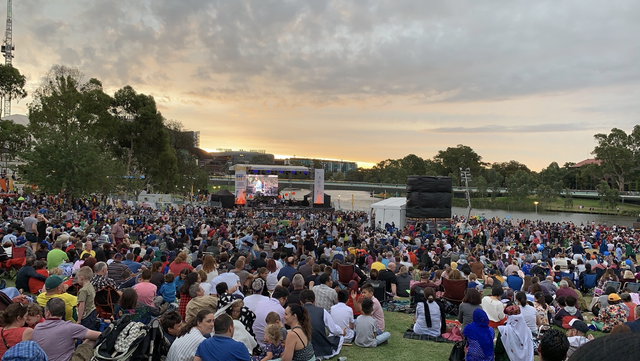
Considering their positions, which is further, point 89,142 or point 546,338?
point 89,142

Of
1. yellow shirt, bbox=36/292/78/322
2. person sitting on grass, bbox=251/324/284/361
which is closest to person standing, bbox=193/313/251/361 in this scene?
person sitting on grass, bbox=251/324/284/361

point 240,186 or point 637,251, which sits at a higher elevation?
point 240,186

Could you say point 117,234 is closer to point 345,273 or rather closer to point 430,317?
point 345,273

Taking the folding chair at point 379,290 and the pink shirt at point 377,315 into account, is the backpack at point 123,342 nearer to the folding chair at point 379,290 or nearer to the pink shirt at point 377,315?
the pink shirt at point 377,315

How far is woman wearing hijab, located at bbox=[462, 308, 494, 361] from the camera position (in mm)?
4715

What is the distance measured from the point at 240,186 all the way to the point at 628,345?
39.6 metres

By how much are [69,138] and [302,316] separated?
2649 centimetres

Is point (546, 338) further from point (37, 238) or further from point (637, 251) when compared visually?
point (637, 251)

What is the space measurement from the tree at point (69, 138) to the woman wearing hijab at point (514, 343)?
25607 millimetres

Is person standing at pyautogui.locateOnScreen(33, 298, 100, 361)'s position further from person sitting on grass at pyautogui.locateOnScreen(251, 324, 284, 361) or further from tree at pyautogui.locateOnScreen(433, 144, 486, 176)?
tree at pyautogui.locateOnScreen(433, 144, 486, 176)

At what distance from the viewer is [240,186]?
39.6 meters

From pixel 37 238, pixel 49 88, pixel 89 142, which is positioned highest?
pixel 49 88

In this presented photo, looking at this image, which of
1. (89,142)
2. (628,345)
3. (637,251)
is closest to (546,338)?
(628,345)

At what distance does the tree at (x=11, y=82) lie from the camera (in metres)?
26.8
